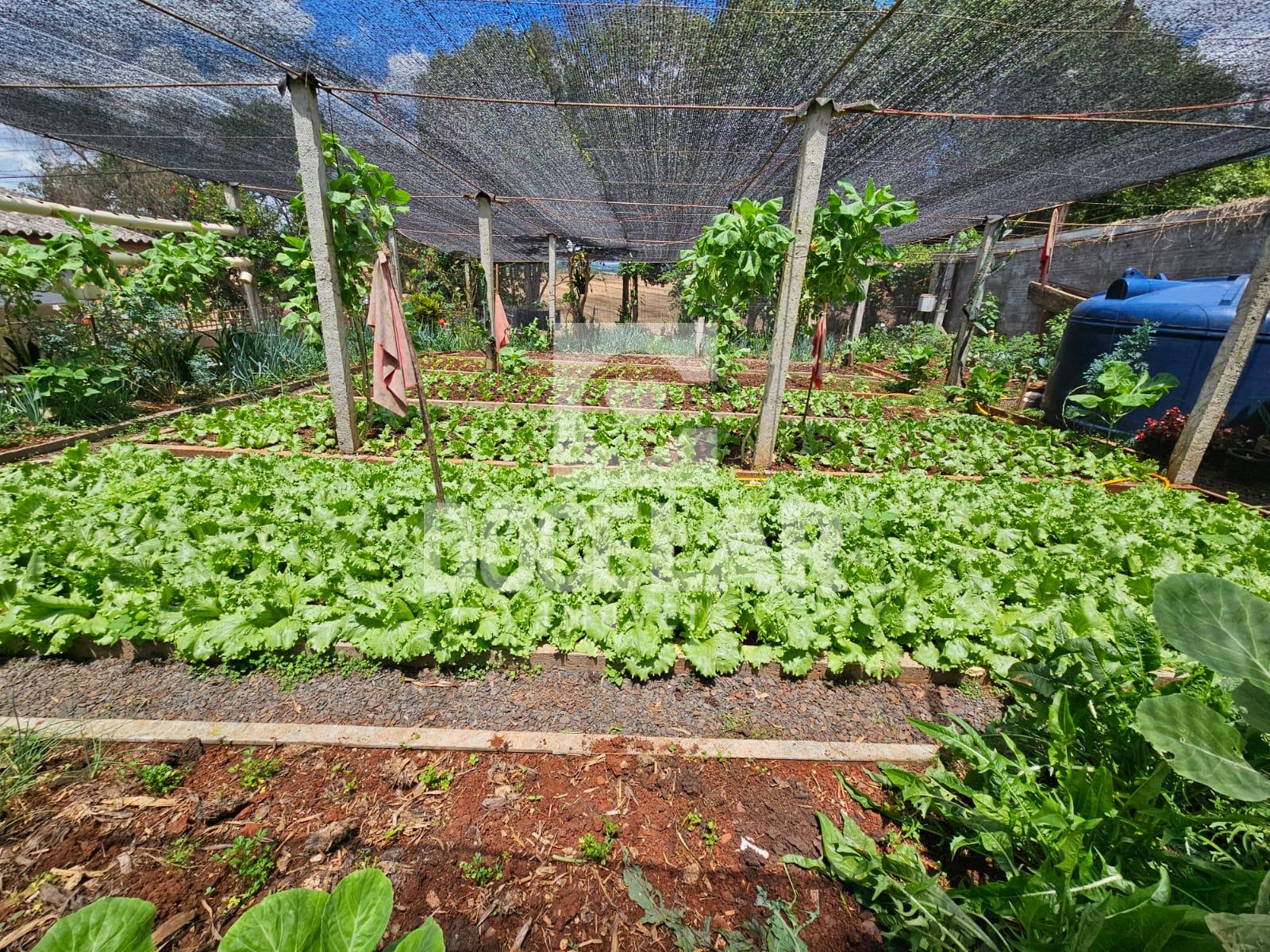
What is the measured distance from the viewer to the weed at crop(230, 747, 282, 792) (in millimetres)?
1910

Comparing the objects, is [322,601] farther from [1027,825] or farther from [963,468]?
[963,468]

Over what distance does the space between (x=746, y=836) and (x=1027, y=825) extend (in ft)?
2.94

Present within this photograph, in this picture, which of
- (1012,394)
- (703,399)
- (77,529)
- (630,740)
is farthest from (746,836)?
(1012,394)

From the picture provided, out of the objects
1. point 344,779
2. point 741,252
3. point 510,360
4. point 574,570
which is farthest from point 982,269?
point 344,779

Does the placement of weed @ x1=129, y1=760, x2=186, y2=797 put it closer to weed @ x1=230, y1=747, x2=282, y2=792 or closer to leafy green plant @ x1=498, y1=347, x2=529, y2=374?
weed @ x1=230, y1=747, x2=282, y2=792

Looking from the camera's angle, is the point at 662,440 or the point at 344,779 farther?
the point at 662,440

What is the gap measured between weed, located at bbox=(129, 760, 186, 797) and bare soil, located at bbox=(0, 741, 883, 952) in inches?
0.9

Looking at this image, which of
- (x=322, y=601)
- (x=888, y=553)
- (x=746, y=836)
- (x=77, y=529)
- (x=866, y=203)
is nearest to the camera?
(x=746, y=836)

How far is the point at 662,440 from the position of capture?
5.97m

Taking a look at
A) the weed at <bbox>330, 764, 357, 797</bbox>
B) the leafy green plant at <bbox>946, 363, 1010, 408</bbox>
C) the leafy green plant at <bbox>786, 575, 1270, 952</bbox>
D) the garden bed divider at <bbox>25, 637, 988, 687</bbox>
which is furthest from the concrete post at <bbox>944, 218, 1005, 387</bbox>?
the weed at <bbox>330, 764, 357, 797</bbox>

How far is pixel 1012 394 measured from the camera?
1091cm

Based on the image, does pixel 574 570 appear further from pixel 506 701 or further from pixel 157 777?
pixel 157 777

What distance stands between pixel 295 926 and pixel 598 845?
4.05 ft

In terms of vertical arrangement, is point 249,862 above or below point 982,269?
below
